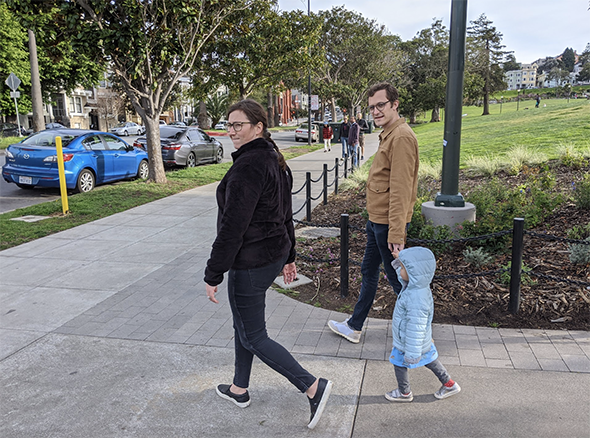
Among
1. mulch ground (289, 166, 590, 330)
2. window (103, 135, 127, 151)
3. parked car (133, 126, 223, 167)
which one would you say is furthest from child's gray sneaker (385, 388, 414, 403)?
parked car (133, 126, 223, 167)

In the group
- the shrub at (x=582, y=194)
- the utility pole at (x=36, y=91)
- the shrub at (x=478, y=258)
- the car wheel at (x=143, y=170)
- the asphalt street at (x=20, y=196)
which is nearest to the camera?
the shrub at (x=478, y=258)

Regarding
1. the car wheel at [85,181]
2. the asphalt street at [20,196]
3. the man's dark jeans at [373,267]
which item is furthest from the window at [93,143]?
the man's dark jeans at [373,267]

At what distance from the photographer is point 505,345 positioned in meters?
3.89

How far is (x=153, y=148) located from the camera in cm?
1295

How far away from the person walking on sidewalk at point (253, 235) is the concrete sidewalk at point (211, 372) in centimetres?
42

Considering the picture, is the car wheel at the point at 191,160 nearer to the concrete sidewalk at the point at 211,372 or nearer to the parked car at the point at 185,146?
the parked car at the point at 185,146

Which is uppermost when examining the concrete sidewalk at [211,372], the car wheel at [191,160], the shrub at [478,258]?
the car wheel at [191,160]

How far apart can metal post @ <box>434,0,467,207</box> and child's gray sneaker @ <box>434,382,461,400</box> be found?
118 inches

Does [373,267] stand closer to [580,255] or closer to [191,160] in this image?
[580,255]

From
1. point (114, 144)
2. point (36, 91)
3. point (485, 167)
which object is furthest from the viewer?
point (36, 91)

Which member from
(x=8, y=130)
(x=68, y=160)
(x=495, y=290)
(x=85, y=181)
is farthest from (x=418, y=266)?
(x=8, y=130)

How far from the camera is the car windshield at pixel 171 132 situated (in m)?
17.2

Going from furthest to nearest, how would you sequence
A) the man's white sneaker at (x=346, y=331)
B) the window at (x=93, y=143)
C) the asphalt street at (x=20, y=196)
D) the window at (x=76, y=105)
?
the window at (x=76, y=105)
the window at (x=93, y=143)
the asphalt street at (x=20, y=196)
the man's white sneaker at (x=346, y=331)

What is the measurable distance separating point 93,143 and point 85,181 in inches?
40.4
